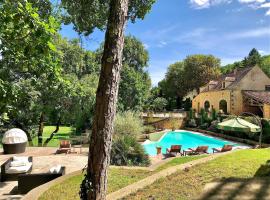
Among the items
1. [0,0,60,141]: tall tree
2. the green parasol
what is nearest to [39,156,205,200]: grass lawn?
[0,0,60,141]: tall tree

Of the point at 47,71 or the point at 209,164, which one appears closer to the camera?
the point at 47,71

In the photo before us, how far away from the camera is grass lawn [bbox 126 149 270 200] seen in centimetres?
619

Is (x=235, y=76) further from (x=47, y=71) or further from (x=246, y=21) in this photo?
(x=47, y=71)

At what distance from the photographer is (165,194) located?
6.14m

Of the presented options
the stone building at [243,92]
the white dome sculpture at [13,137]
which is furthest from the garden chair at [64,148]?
the stone building at [243,92]

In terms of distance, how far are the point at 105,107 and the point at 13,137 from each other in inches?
533

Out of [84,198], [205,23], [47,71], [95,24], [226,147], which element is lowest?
[226,147]

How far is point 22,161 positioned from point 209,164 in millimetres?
6915

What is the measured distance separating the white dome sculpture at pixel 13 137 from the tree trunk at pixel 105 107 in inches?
523

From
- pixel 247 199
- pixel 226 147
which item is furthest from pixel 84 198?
pixel 226 147

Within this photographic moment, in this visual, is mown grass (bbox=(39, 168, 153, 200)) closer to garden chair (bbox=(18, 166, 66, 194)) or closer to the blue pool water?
garden chair (bbox=(18, 166, 66, 194))

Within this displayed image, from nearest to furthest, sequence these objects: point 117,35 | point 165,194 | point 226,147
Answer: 1. point 117,35
2. point 165,194
3. point 226,147

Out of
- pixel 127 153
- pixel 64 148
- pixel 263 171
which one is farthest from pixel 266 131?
pixel 263 171

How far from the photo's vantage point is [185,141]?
94.7 ft
